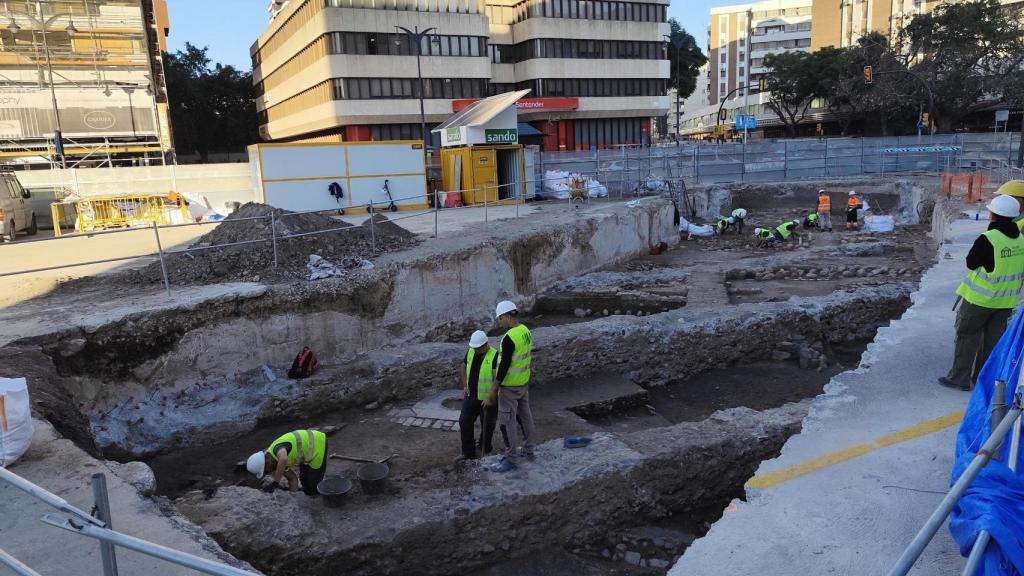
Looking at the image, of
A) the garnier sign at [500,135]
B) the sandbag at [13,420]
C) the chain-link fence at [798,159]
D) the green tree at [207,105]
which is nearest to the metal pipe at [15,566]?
the sandbag at [13,420]

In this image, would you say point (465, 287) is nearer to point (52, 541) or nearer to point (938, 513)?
point (52, 541)

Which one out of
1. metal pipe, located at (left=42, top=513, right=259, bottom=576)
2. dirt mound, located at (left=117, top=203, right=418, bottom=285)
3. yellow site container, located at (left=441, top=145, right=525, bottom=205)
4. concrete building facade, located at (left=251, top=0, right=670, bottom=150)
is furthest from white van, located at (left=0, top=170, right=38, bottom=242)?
concrete building facade, located at (left=251, top=0, right=670, bottom=150)

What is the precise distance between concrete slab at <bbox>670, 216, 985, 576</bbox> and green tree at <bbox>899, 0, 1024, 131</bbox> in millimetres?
45942

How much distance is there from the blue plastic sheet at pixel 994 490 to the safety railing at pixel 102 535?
3.15 m

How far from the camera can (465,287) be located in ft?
44.4

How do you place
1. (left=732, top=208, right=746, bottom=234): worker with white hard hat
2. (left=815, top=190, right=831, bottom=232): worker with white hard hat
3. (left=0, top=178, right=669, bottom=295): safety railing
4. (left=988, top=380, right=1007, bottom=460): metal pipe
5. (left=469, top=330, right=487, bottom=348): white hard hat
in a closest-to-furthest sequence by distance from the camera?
(left=988, top=380, right=1007, bottom=460): metal pipe < (left=469, top=330, right=487, bottom=348): white hard hat < (left=0, top=178, right=669, bottom=295): safety railing < (left=815, top=190, right=831, bottom=232): worker with white hard hat < (left=732, top=208, right=746, bottom=234): worker with white hard hat

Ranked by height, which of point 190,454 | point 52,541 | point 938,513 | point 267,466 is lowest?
point 190,454

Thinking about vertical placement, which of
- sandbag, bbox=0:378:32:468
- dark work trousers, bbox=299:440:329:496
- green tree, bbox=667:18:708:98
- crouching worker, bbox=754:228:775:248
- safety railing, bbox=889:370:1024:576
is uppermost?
green tree, bbox=667:18:708:98

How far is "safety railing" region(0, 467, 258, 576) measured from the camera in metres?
2.43

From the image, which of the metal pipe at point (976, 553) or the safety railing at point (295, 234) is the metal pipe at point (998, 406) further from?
the safety railing at point (295, 234)

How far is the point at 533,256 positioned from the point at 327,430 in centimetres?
744

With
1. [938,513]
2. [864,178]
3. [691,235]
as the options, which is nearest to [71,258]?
[938,513]

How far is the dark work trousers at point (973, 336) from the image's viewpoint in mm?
5492

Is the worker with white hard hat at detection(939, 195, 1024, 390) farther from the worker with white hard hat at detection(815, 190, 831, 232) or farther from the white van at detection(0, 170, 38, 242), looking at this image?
the white van at detection(0, 170, 38, 242)
